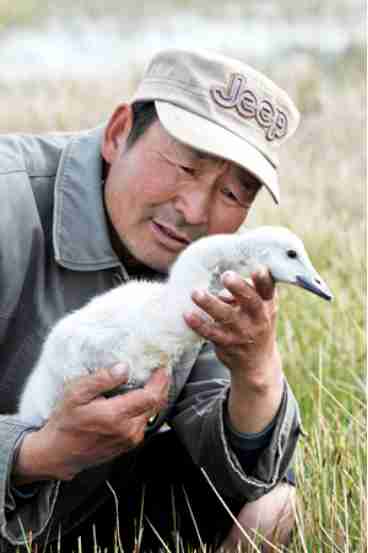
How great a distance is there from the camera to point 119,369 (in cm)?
254

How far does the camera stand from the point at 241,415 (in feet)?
9.65

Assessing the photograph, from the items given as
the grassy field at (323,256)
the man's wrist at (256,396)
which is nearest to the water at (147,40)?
the grassy field at (323,256)

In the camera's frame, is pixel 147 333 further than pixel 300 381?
No

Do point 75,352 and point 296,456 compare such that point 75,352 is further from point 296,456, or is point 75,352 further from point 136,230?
point 296,456

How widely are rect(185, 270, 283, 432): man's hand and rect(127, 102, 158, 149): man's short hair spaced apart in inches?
29.9

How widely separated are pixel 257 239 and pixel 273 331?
0.89 feet

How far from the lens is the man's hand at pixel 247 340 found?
96.3 inches

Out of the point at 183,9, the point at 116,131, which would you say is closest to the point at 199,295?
the point at 116,131

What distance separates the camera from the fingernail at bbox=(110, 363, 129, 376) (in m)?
2.54

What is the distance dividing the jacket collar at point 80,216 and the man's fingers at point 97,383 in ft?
1.84

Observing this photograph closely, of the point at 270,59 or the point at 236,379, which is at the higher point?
the point at 236,379

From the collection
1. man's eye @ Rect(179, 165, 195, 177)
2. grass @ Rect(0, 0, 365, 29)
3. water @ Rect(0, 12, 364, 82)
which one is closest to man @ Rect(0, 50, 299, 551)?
man's eye @ Rect(179, 165, 195, 177)

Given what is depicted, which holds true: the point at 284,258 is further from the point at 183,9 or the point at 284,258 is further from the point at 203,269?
the point at 183,9

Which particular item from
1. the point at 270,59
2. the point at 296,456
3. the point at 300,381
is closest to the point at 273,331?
the point at 296,456
